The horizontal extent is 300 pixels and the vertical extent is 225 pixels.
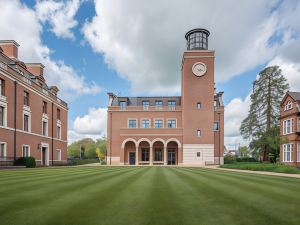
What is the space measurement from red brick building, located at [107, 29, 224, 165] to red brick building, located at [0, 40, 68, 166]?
31.8ft

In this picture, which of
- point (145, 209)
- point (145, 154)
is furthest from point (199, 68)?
point (145, 209)

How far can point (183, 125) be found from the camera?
40969mm

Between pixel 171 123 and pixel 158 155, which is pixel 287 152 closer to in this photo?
pixel 171 123

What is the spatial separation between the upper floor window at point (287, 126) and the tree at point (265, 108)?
507 centimetres

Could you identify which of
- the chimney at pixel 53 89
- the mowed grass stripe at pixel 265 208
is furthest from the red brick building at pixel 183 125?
the mowed grass stripe at pixel 265 208

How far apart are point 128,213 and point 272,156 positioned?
133 feet

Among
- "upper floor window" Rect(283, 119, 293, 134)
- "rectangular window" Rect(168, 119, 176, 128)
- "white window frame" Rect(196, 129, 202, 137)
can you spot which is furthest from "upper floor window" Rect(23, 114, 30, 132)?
"upper floor window" Rect(283, 119, 293, 134)

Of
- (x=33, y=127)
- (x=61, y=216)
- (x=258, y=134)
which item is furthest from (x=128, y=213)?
(x=258, y=134)

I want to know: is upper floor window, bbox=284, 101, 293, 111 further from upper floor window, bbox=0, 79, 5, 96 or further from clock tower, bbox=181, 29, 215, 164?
upper floor window, bbox=0, 79, 5, 96

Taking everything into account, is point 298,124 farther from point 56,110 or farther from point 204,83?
point 56,110

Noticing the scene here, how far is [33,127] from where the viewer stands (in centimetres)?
3009

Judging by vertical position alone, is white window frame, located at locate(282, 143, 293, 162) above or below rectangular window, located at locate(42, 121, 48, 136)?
below

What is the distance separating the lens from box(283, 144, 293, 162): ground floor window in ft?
104

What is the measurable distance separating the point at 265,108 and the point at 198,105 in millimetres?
11705
